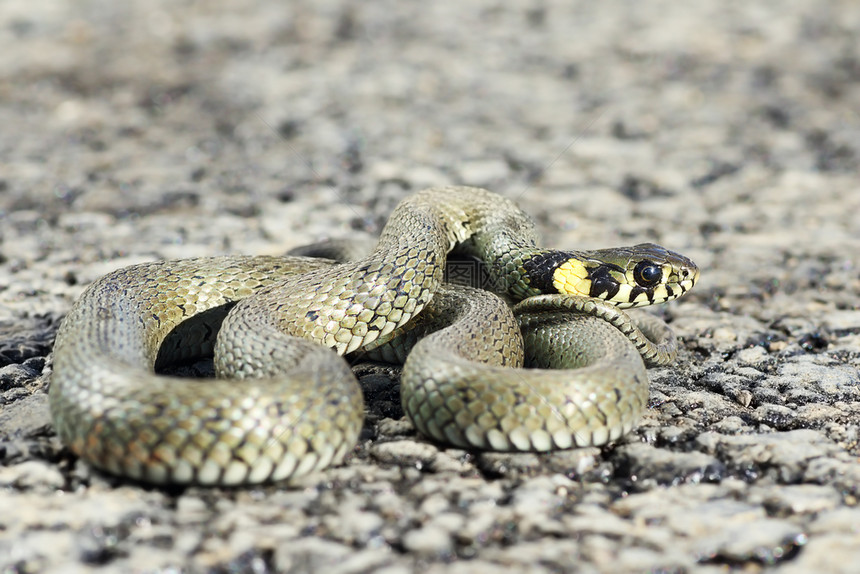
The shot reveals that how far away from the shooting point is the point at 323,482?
10.4 ft

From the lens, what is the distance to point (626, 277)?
4879 mm

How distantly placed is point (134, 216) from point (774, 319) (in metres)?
4.97

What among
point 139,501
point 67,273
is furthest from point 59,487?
point 67,273

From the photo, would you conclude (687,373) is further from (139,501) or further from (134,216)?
(134,216)

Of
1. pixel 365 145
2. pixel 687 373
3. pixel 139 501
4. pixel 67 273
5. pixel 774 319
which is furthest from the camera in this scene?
pixel 365 145

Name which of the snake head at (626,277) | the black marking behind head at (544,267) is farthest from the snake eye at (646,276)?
the black marking behind head at (544,267)

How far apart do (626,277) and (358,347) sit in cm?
168

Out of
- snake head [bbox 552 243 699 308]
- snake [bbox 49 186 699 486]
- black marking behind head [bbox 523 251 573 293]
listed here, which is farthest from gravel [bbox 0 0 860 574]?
black marking behind head [bbox 523 251 573 293]

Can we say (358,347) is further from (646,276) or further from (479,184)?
(479,184)

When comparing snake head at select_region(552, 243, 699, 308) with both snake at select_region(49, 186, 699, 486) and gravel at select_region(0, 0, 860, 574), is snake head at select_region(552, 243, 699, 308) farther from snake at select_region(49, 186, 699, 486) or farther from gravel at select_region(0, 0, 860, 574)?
gravel at select_region(0, 0, 860, 574)

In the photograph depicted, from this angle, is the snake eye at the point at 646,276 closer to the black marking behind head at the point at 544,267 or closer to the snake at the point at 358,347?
the snake at the point at 358,347

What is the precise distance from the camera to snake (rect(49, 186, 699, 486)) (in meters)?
3.04

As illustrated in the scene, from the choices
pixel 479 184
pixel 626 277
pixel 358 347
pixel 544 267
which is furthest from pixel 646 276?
pixel 479 184

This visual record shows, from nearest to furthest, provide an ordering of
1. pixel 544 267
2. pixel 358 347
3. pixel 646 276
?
pixel 358 347 → pixel 646 276 → pixel 544 267
